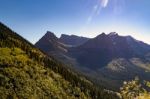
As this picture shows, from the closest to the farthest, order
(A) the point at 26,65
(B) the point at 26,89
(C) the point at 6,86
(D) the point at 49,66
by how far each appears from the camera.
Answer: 1. (C) the point at 6,86
2. (B) the point at 26,89
3. (A) the point at 26,65
4. (D) the point at 49,66

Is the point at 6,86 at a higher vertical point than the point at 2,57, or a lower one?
lower

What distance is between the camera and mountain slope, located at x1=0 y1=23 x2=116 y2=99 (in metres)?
108

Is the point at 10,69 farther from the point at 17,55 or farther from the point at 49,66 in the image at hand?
the point at 49,66

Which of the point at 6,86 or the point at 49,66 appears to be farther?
the point at 49,66

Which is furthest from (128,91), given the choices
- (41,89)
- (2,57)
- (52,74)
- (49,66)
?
(49,66)

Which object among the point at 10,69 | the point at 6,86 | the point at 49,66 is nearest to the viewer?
the point at 6,86

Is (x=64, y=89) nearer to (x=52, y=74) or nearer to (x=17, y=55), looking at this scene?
(x=52, y=74)

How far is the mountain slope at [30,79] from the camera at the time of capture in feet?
355

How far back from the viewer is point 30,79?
12688 cm

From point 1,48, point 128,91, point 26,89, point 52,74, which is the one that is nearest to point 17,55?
point 1,48

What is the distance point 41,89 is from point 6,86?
72.2 feet

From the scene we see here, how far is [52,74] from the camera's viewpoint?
16000 cm

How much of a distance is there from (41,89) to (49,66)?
1997 inches

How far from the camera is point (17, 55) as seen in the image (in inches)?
5763
